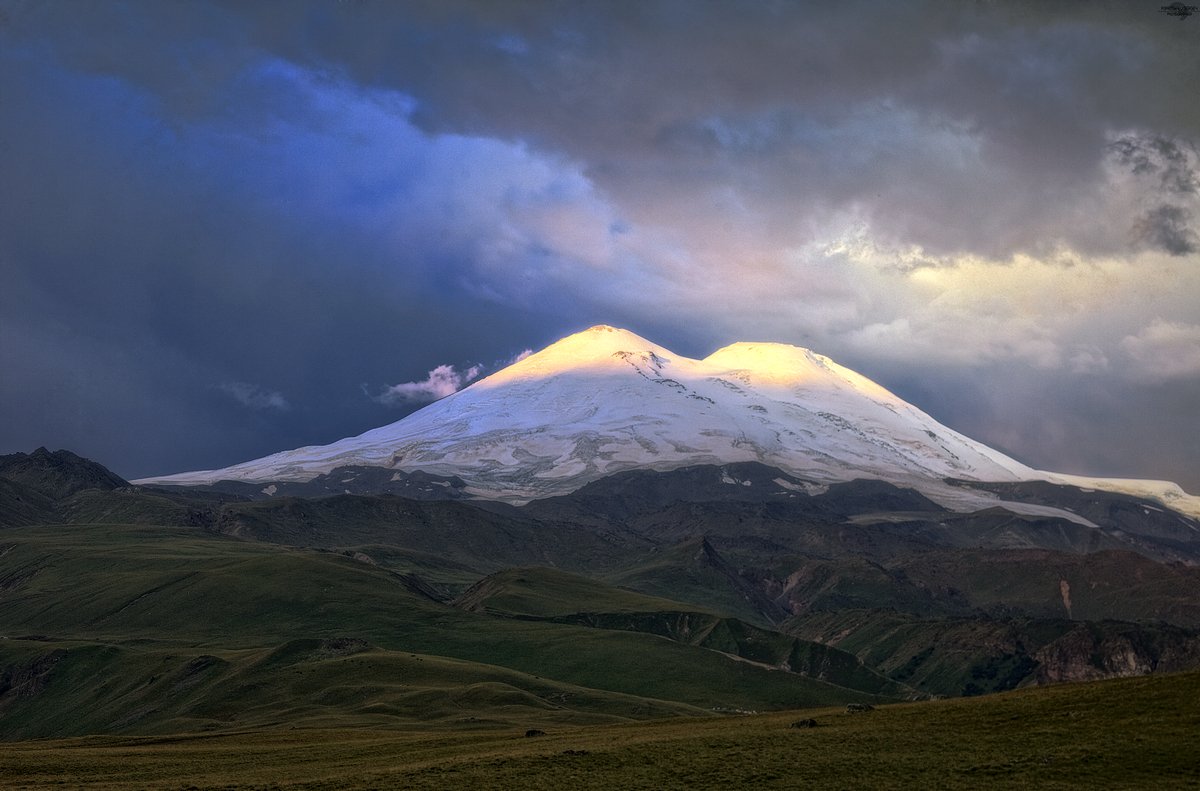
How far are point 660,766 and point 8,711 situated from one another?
542 feet

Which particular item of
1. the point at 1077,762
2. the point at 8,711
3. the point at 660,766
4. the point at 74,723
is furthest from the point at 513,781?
the point at 8,711

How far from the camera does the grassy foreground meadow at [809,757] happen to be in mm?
58656

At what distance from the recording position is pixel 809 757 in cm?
6450

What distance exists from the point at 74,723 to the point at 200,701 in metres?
28.9

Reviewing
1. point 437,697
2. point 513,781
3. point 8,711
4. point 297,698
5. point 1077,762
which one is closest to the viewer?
point 1077,762

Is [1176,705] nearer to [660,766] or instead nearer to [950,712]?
[950,712]

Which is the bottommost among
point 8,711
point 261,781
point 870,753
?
point 8,711

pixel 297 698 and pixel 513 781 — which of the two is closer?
pixel 513 781

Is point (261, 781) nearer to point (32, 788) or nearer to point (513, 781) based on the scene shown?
point (32, 788)

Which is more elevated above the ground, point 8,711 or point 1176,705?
point 1176,705

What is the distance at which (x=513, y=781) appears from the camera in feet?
207

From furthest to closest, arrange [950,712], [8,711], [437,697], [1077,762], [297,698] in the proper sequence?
[8,711]
[297,698]
[437,697]
[950,712]
[1077,762]

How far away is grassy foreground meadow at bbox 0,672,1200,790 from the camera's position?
192 ft

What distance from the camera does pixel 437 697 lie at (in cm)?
14362
